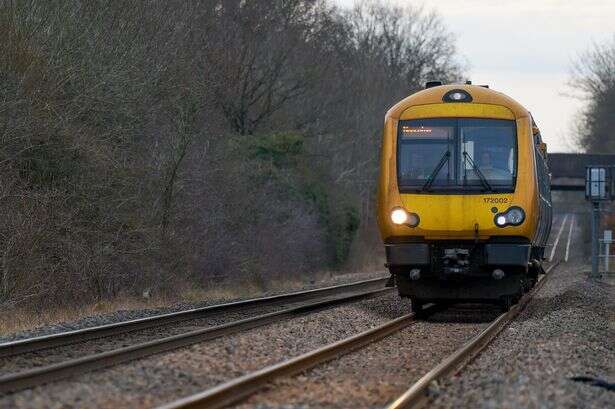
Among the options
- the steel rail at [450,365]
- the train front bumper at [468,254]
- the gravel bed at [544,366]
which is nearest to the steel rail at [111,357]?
the train front bumper at [468,254]

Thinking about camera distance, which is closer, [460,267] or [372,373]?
[372,373]

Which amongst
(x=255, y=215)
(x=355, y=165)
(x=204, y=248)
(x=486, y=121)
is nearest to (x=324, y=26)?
(x=355, y=165)

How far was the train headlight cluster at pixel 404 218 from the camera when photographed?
1586cm

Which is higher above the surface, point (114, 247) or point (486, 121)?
point (486, 121)

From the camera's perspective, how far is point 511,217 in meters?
15.7

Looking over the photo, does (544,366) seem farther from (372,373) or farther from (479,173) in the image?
(479,173)

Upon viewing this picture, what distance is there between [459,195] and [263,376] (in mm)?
7312

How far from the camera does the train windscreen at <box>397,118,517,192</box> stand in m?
16.0

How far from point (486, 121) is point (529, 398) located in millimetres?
8321

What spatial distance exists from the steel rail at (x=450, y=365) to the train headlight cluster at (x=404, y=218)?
1.78 m

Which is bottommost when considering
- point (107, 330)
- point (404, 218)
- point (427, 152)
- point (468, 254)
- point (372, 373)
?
point (372, 373)

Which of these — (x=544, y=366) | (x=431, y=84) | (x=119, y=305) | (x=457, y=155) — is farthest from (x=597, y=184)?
(x=544, y=366)

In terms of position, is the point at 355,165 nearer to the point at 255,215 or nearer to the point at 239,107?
the point at 239,107

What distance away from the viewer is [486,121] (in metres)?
16.4
